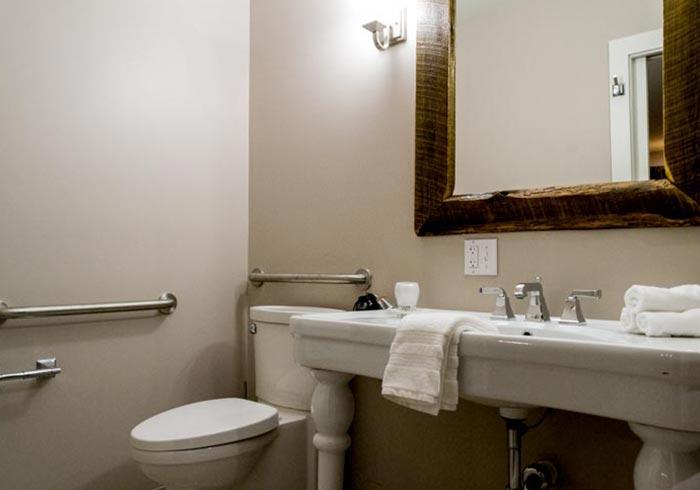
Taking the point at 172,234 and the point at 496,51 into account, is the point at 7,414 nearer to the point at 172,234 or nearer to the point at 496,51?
the point at 172,234

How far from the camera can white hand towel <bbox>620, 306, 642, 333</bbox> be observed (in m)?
1.09

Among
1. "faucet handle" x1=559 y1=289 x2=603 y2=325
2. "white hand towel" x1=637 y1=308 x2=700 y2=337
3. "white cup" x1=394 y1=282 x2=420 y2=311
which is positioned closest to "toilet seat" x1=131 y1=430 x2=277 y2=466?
"white cup" x1=394 y1=282 x2=420 y2=311

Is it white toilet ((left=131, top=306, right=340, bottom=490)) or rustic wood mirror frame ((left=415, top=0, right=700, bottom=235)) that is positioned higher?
rustic wood mirror frame ((left=415, top=0, right=700, bottom=235))

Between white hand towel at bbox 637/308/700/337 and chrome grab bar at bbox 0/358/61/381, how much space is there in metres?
1.56

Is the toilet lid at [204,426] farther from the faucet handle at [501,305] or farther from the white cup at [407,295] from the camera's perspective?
the faucet handle at [501,305]

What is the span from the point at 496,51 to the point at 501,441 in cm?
112

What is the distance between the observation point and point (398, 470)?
1.67 m

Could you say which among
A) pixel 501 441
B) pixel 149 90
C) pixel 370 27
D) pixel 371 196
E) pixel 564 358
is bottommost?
pixel 501 441

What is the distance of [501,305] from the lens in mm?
1386

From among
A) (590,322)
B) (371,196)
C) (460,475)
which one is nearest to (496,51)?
(371,196)

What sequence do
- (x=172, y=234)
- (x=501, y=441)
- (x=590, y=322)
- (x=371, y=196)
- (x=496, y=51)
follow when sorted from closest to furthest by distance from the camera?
(x=590, y=322) → (x=501, y=441) → (x=496, y=51) → (x=371, y=196) → (x=172, y=234)

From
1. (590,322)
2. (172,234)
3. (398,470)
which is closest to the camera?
(590,322)

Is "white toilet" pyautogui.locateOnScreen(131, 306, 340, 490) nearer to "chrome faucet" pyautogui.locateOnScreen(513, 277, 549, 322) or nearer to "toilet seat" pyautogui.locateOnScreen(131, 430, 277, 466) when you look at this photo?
A: "toilet seat" pyautogui.locateOnScreen(131, 430, 277, 466)

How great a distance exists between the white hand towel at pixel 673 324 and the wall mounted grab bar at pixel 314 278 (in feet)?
2.99
